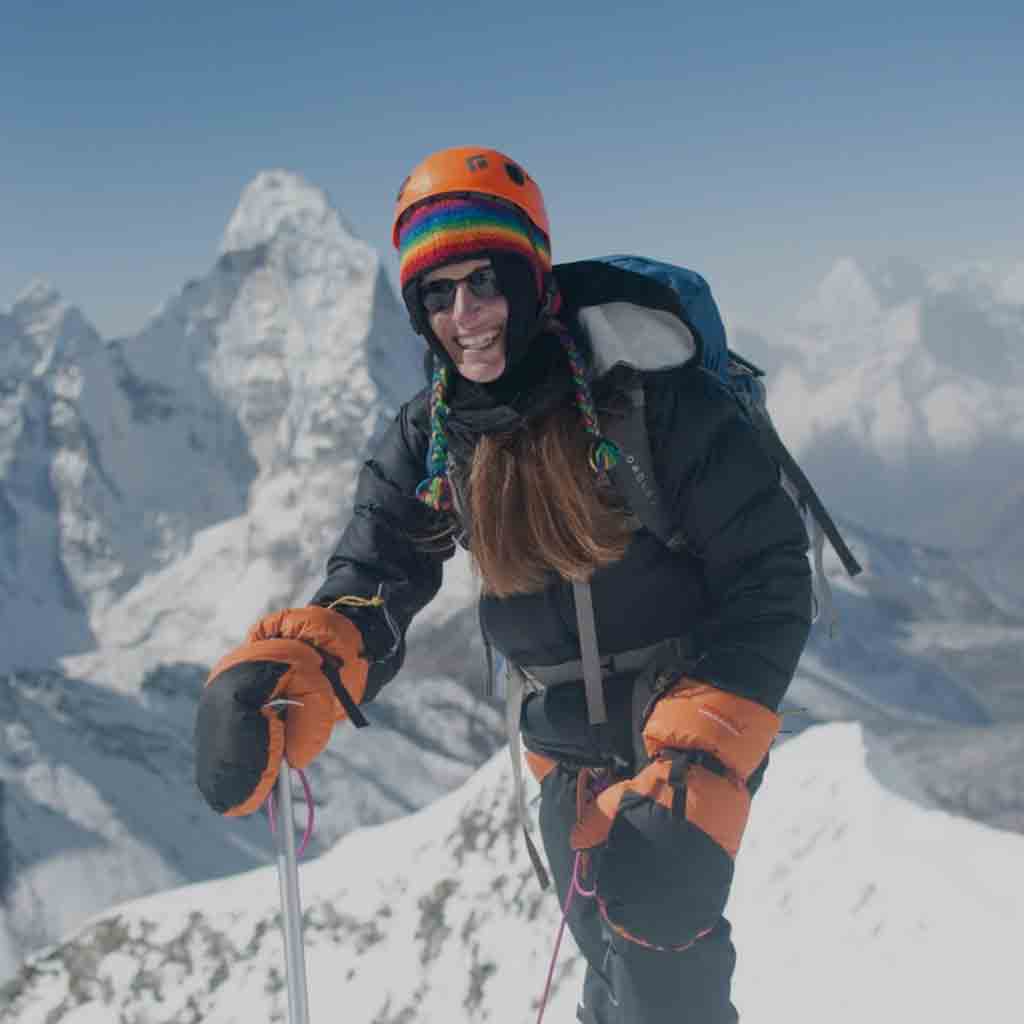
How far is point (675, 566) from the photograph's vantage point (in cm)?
511

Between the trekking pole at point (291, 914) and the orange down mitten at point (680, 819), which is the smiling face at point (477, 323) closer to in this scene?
the orange down mitten at point (680, 819)

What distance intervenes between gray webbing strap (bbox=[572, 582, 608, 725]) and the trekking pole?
1.55m

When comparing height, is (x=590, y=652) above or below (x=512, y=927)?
above

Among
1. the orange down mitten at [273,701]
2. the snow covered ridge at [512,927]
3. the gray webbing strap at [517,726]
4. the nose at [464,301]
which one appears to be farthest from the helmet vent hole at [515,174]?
the snow covered ridge at [512,927]

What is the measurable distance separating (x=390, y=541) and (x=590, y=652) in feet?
4.43

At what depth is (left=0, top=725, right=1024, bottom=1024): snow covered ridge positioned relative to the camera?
290 inches

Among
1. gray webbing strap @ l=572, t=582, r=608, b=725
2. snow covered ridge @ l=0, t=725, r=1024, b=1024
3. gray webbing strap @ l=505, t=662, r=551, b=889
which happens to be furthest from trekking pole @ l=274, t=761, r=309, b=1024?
snow covered ridge @ l=0, t=725, r=1024, b=1024

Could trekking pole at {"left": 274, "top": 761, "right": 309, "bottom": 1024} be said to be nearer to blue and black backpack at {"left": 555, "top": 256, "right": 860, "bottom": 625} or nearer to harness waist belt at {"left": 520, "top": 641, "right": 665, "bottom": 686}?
harness waist belt at {"left": 520, "top": 641, "right": 665, "bottom": 686}

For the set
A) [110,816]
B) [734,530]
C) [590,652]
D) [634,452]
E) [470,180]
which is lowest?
[110,816]

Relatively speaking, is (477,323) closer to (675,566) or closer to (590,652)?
(675,566)

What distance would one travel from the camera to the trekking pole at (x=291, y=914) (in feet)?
16.3

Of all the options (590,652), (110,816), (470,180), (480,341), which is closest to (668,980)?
(590,652)

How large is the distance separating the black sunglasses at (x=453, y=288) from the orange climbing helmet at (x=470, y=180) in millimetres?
344

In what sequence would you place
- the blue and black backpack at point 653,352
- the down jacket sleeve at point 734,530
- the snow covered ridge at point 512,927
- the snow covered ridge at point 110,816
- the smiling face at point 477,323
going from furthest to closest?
the snow covered ridge at point 110,816 < the snow covered ridge at point 512,927 < the smiling face at point 477,323 < the blue and black backpack at point 653,352 < the down jacket sleeve at point 734,530
